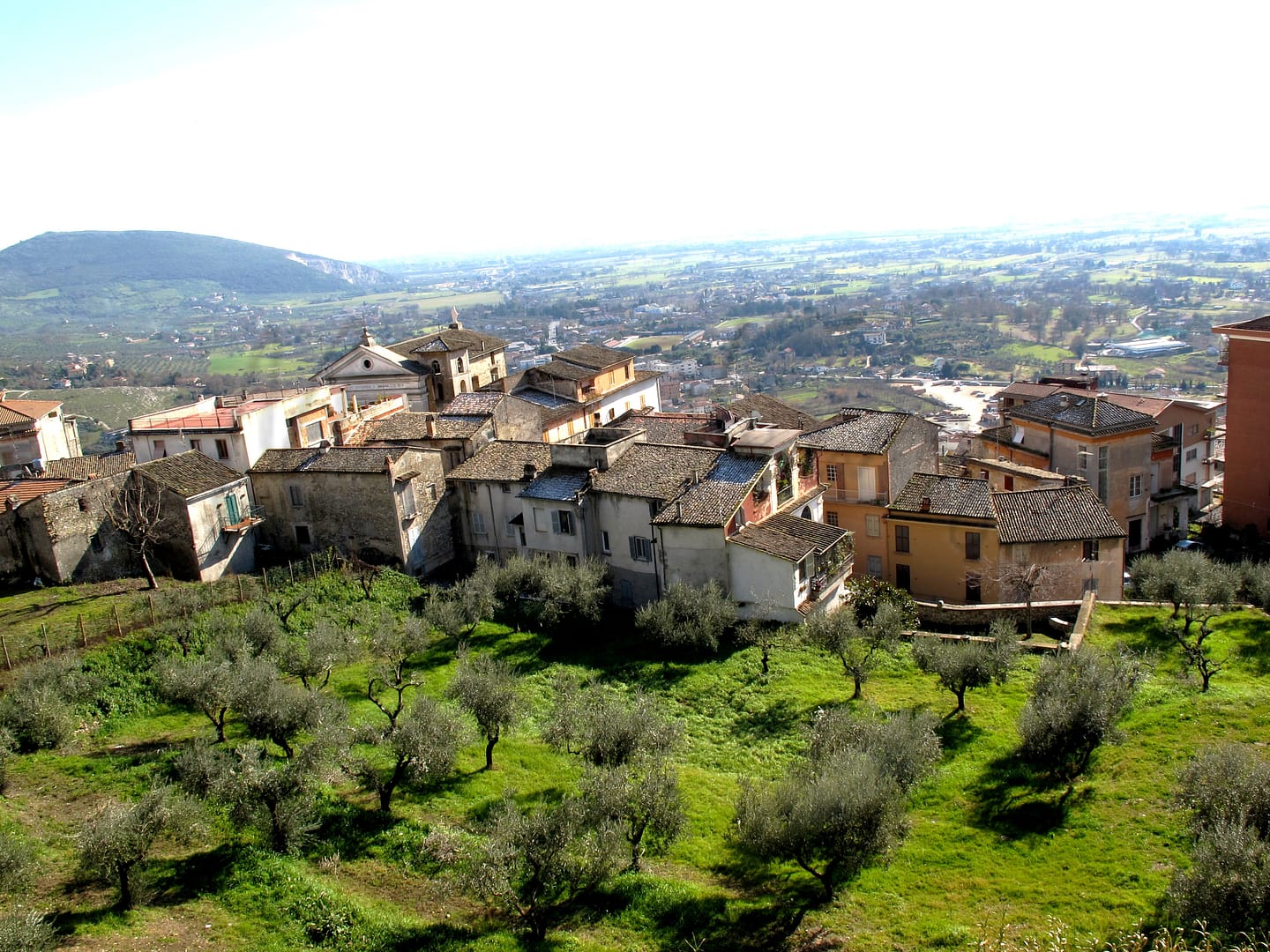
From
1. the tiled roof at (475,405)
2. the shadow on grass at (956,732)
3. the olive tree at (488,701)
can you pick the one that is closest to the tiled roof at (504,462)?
the tiled roof at (475,405)

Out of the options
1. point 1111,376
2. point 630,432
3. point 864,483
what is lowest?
point 1111,376

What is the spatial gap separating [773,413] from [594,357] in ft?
41.8

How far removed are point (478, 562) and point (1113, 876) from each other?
21932 mm

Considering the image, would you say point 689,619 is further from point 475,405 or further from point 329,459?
point 475,405

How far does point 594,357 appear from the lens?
5491 centimetres

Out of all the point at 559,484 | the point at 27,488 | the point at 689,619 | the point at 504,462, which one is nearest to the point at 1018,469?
the point at 689,619

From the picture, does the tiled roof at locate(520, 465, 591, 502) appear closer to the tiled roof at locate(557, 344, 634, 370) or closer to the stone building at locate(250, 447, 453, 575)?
the stone building at locate(250, 447, 453, 575)

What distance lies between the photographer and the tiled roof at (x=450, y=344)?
52.5 meters

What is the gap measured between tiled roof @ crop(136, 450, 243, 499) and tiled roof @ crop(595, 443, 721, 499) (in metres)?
13.1

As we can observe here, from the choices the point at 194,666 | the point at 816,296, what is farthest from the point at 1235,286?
the point at 194,666

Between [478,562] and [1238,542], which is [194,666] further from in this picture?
[1238,542]

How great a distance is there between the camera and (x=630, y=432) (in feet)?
121

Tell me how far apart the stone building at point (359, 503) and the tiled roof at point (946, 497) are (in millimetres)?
17102

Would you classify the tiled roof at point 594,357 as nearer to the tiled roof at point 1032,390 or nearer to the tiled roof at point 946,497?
the tiled roof at point 1032,390
